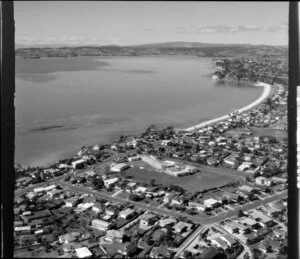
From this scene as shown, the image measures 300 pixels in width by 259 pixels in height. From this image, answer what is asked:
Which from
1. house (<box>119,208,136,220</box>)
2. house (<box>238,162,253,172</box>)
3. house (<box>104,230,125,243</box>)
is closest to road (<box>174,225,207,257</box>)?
house (<box>104,230,125,243</box>)

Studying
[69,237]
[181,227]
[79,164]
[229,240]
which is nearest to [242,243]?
[229,240]

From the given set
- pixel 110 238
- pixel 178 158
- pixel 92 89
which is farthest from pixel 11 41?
pixel 92 89

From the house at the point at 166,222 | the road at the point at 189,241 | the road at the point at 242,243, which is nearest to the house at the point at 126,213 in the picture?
the house at the point at 166,222

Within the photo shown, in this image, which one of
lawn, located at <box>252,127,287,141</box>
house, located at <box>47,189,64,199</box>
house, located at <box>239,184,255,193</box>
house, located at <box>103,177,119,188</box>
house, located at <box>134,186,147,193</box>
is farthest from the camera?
lawn, located at <box>252,127,287,141</box>

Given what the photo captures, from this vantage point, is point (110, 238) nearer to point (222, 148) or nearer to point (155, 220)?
point (155, 220)

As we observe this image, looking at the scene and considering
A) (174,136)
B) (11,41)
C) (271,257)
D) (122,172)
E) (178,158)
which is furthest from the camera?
(174,136)

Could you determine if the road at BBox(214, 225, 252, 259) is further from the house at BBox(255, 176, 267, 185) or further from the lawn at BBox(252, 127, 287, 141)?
the lawn at BBox(252, 127, 287, 141)
